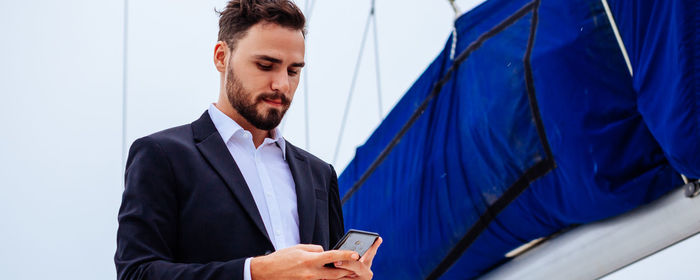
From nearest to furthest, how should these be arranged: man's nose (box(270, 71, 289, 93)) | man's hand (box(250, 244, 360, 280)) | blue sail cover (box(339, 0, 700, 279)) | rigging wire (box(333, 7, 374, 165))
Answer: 1. man's hand (box(250, 244, 360, 280))
2. man's nose (box(270, 71, 289, 93))
3. blue sail cover (box(339, 0, 700, 279))
4. rigging wire (box(333, 7, 374, 165))

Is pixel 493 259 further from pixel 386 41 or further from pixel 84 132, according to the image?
pixel 84 132

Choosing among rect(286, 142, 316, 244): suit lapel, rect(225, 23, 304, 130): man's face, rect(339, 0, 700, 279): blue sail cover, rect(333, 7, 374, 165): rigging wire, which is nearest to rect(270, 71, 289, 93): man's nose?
rect(225, 23, 304, 130): man's face

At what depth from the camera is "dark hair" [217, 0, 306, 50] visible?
29.3 inches

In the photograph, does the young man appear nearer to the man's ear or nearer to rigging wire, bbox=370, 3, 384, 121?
the man's ear

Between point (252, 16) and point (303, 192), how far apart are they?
19cm

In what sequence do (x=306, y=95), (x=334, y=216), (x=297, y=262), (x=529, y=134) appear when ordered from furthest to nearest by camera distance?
1. (x=306, y=95)
2. (x=529, y=134)
3. (x=334, y=216)
4. (x=297, y=262)

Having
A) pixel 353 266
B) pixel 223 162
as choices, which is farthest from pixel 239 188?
pixel 353 266

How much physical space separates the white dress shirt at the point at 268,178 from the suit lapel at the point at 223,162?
0.02 m

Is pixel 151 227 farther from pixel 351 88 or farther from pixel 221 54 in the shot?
pixel 351 88

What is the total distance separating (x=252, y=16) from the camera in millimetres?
746

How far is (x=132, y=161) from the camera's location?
71cm

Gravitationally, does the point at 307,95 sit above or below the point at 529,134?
below

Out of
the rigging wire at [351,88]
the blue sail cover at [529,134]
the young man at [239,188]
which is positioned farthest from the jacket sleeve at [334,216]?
the rigging wire at [351,88]

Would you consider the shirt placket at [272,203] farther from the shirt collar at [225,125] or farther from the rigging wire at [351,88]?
the rigging wire at [351,88]
